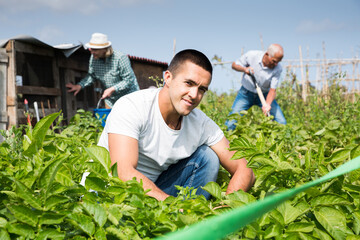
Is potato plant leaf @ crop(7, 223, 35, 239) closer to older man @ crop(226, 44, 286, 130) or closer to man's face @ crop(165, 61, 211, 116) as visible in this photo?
man's face @ crop(165, 61, 211, 116)

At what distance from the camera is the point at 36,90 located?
6.05m

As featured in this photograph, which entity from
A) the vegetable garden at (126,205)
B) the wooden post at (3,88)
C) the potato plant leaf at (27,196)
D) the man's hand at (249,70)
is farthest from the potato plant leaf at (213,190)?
the wooden post at (3,88)

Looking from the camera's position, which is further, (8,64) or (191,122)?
(8,64)

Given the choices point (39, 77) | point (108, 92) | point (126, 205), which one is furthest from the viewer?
point (39, 77)

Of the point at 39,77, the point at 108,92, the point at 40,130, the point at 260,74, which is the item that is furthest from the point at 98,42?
the point at 40,130

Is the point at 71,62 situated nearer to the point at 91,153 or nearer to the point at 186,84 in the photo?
the point at 186,84

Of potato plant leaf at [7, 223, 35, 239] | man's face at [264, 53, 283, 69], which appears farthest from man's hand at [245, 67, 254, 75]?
potato plant leaf at [7, 223, 35, 239]

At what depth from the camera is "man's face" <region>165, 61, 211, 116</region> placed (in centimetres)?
203

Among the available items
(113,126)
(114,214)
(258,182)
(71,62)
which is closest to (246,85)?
(71,62)

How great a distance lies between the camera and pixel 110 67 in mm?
5031

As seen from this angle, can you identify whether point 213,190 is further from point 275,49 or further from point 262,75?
point 262,75

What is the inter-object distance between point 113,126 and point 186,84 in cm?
46

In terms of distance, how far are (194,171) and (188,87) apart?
57 cm

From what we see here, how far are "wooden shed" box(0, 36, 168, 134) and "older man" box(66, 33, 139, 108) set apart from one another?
0.28 metres
